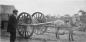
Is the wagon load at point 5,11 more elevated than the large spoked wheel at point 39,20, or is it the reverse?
the wagon load at point 5,11

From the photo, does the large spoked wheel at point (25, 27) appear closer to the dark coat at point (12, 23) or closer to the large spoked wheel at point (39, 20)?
the large spoked wheel at point (39, 20)

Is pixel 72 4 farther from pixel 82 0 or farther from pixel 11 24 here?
pixel 11 24

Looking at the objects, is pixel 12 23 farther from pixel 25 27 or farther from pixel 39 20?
pixel 39 20

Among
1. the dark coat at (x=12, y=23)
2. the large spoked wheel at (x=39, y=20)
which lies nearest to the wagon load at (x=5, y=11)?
the dark coat at (x=12, y=23)

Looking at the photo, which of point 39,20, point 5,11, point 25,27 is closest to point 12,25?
point 25,27

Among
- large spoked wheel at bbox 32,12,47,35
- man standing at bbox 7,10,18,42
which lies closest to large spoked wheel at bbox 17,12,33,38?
large spoked wheel at bbox 32,12,47,35

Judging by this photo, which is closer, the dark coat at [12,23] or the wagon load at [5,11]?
the dark coat at [12,23]

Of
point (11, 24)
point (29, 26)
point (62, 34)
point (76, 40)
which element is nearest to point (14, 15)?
point (11, 24)

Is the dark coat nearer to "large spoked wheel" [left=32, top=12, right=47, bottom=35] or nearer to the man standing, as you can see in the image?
the man standing

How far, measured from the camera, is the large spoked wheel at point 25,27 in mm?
5086

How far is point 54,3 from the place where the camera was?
4.91m

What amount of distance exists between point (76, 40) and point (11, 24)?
1983mm

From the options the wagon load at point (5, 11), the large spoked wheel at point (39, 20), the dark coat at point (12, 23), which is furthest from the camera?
the wagon load at point (5, 11)

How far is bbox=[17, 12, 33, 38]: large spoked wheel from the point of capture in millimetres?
5086
